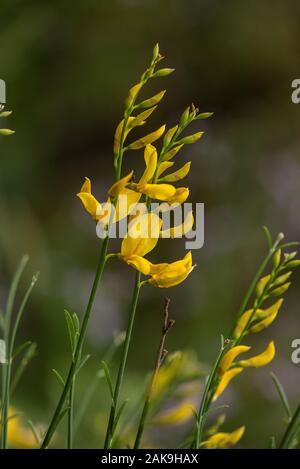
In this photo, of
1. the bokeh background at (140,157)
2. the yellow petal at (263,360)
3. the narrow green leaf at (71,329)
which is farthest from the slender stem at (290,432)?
the bokeh background at (140,157)

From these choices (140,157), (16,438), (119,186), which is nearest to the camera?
(119,186)

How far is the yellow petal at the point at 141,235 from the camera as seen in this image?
0.45 m

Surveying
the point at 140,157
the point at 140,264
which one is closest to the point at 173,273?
the point at 140,264

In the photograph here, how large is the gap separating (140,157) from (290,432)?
141 centimetres

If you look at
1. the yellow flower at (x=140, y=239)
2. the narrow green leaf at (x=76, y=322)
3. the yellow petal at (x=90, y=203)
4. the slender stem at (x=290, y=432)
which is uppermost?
the yellow petal at (x=90, y=203)

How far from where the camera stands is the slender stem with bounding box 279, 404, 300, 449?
50 centimetres

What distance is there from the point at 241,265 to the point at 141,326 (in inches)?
9.5

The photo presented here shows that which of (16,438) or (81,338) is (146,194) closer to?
(81,338)

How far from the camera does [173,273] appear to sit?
45 centimetres

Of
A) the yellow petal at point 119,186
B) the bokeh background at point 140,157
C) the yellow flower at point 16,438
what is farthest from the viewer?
the bokeh background at point 140,157

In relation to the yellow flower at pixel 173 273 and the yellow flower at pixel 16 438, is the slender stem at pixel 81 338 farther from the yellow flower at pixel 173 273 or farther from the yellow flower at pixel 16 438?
the yellow flower at pixel 16 438

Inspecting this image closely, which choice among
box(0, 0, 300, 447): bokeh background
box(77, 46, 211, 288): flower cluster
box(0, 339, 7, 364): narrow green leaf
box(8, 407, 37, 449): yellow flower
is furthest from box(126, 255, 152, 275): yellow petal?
box(0, 0, 300, 447): bokeh background

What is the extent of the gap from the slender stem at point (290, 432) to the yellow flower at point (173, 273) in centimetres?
12

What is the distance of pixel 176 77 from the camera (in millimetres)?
1926
